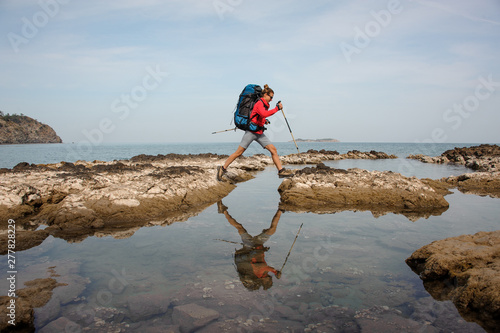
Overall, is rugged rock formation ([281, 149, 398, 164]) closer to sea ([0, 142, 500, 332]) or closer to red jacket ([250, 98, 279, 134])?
red jacket ([250, 98, 279, 134])

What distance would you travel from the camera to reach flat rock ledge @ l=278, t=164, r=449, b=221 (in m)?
8.47

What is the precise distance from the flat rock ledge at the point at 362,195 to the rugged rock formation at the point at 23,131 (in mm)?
119505

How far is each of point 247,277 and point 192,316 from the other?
110cm

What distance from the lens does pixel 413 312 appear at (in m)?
3.45

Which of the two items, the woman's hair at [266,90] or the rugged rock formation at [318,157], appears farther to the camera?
the rugged rock formation at [318,157]

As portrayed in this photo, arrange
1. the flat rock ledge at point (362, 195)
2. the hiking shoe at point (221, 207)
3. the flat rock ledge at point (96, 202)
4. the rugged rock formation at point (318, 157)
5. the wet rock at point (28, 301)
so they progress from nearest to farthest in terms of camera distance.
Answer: the wet rock at point (28, 301)
the flat rock ledge at point (96, 202)
the hiking shoe at point (221, 207)
the flat rock ledge at point (362, 195)
the rugged rock formation at point (318, 157)

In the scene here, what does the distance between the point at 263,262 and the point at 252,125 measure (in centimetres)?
525

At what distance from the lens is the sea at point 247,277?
3.27 meters

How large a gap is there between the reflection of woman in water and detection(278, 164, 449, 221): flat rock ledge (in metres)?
2.48

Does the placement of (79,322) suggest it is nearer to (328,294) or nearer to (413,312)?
(328,294)

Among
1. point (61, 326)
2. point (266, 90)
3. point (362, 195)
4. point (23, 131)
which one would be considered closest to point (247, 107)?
point (266, 90)

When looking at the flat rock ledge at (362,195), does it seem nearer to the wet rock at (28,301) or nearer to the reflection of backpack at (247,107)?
the reflection of backpack at (247,107)

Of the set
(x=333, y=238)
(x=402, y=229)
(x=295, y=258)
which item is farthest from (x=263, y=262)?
(x=402, y=229)

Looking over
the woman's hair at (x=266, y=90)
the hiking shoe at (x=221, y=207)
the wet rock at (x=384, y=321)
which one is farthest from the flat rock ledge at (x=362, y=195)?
the wet rock at (x=384, y=321)
